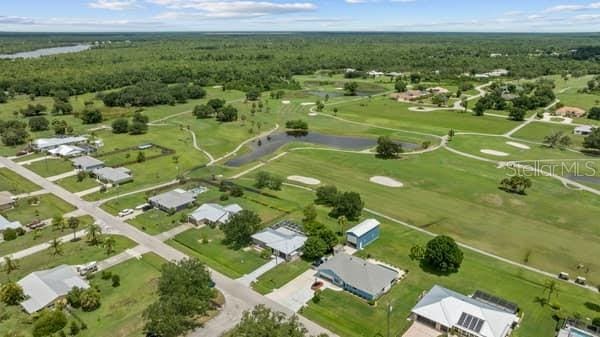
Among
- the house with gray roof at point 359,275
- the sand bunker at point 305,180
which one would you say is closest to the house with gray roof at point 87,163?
the sand bunker at point 305,180

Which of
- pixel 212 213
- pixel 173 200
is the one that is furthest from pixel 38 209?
pixel 212 213

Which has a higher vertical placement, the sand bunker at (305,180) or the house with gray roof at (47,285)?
the house with gray roof at (47,285)

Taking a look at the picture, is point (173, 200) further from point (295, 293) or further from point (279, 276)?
point (295, 293)

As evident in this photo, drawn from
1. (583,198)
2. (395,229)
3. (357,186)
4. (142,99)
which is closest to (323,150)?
(357,186)

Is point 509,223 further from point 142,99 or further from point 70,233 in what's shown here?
point 142,99

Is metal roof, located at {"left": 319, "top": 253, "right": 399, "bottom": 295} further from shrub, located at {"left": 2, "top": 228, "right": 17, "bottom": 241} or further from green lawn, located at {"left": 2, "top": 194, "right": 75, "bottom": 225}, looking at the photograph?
green lawn, located at {"left": 2, "top": 194, "right": 75, "bottom": 225}

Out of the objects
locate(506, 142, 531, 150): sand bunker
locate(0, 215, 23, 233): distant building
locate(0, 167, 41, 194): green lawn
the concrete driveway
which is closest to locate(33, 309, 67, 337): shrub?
the concrete driveway

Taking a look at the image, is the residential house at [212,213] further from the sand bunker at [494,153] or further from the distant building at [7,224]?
the sand bunker at [494,153]

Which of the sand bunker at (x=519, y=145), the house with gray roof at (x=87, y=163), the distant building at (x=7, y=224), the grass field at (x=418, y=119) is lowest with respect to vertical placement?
the distant building at (x=7, y=224)
